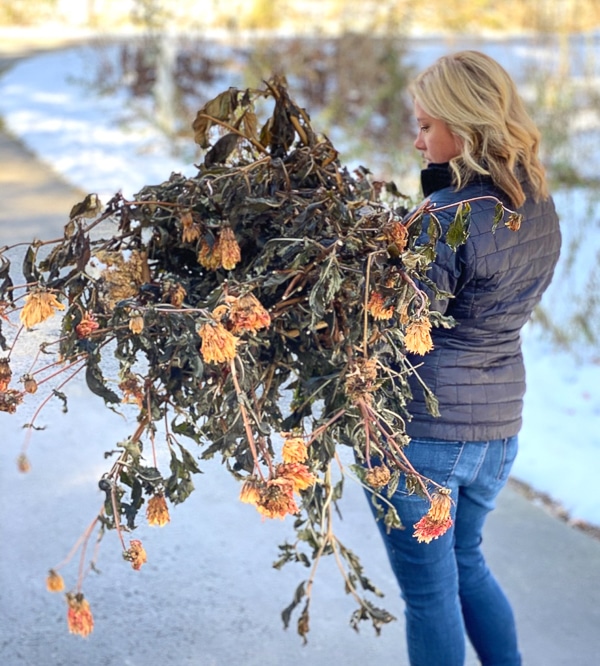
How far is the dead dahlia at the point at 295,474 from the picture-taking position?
1.51 meters

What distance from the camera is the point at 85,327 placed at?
170cm

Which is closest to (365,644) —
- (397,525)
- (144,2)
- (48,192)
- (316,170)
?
(397,525)

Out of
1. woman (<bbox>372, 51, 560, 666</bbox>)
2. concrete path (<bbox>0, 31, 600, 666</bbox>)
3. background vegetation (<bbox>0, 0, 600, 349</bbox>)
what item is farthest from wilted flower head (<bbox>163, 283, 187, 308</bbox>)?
background vegetation (<bbox>0, 0, 600, 349</bbox>)

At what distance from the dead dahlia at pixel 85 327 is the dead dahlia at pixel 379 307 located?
0.52 metres

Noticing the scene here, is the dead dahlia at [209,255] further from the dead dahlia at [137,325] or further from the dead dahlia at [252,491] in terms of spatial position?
the dead dahlia at [252,491]

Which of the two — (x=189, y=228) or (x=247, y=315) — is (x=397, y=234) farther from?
(x=189, y=228)

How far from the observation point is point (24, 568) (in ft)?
10.8

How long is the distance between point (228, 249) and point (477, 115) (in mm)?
691

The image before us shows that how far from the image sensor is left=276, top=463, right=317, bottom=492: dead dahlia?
1508 mm

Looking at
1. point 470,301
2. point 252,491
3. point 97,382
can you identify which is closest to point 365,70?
point 470,301

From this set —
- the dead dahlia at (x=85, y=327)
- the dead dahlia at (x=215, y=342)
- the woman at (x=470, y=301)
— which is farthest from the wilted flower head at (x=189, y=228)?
the woman at (x=470, y=301)

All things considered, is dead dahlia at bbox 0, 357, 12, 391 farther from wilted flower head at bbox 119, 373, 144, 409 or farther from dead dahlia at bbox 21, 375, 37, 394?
wilted flower head at bbox 119, 373, 144, 409

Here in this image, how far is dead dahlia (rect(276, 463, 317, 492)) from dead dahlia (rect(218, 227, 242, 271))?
447 millimetres

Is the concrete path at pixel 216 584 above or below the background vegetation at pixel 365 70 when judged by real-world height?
below
